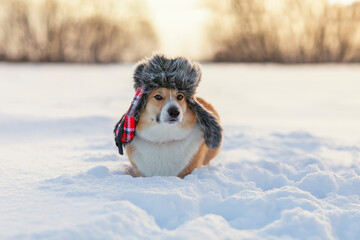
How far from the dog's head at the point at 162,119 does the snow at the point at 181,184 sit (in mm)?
356

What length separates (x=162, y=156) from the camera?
116 inches

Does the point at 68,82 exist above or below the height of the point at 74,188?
below

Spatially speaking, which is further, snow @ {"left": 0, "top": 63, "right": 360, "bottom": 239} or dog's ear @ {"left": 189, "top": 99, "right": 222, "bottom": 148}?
dog's ear @ {"left": 189, "top": 99, "right": 222, "bottom": 148}

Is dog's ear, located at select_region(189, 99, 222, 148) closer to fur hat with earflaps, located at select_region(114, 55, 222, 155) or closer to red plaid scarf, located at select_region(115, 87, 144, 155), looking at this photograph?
fur hat with earflaps, located at select_region(114, 55, 222, 155)

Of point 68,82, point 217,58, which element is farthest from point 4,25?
point 217,58

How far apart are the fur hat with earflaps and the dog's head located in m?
0.04

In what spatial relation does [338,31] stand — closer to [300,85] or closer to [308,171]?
[300,85]

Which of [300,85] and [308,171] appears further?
[300,85]

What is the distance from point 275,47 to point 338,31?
3549 mm

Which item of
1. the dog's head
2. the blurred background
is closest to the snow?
the dog's head

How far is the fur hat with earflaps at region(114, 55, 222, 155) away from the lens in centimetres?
285

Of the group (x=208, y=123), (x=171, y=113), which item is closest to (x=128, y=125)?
(x=171, y=113)

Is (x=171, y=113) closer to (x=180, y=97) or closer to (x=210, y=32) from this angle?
(x=180, y=97)

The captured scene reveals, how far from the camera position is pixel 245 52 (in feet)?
66.4
